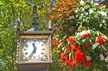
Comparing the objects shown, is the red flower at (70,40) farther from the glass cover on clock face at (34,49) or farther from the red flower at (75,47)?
the glass cover on clock face at (34,49)

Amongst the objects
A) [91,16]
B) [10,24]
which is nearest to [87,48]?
[91,16]

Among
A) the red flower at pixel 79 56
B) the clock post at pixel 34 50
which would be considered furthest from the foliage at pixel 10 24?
the red flower at pixel 79 56

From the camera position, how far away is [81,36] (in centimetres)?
420

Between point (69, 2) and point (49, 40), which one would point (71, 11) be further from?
point (49, 40)

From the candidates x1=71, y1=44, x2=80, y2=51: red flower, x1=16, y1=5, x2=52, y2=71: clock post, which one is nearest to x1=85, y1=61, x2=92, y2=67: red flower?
x1=71, y1=44, x2=80, y2=51: red flower

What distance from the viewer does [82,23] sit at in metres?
4.40

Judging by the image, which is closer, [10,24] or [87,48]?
[87,48]

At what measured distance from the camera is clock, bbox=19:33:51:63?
164 inches

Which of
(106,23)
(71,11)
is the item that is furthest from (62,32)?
(106,23)

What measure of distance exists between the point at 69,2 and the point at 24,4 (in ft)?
18.5

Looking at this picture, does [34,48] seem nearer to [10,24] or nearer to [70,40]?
[70,40]

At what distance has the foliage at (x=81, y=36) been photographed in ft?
13.8

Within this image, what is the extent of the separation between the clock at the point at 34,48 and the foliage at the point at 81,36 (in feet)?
0.88

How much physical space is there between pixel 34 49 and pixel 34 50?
1 cm
